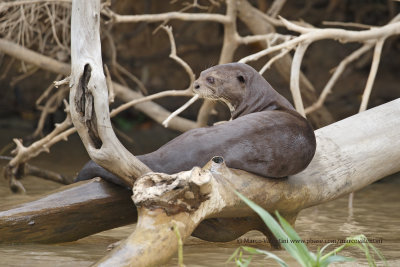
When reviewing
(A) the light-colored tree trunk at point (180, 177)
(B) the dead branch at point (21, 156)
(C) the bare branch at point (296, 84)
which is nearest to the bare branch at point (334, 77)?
(C) the bare branch at point (296, 84)

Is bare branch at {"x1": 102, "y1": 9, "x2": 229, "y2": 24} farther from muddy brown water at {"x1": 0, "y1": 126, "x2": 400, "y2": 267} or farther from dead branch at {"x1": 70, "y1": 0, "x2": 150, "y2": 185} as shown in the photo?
dead branch at {"x1": 70, "y1": 0, "x2": 150, "y2": 185}

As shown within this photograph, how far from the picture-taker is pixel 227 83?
146 inches

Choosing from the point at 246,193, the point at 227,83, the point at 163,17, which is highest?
the point at 163,17

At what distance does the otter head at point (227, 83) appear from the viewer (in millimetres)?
3676

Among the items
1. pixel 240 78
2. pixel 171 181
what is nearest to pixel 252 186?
pixel 171 181

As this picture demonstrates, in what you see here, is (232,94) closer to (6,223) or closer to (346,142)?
(346,142)

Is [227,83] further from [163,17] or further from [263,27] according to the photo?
[263,27]

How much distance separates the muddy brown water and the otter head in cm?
77

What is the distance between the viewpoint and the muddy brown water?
294cm

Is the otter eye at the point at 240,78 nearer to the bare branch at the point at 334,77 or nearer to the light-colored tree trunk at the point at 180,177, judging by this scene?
the light-colored tree trunk at the point at 180,177

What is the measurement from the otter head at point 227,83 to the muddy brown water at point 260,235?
772 millimetres

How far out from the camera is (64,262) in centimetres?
283

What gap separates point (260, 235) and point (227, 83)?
88 cm

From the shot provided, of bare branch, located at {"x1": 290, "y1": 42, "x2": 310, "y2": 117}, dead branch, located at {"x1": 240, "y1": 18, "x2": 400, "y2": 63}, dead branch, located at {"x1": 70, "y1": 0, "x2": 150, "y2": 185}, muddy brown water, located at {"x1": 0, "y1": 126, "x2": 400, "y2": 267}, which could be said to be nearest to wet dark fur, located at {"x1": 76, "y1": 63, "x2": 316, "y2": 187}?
dead branch, located at {"x1": 70, "y1": 0, "x2": 150, "y2": 185}
